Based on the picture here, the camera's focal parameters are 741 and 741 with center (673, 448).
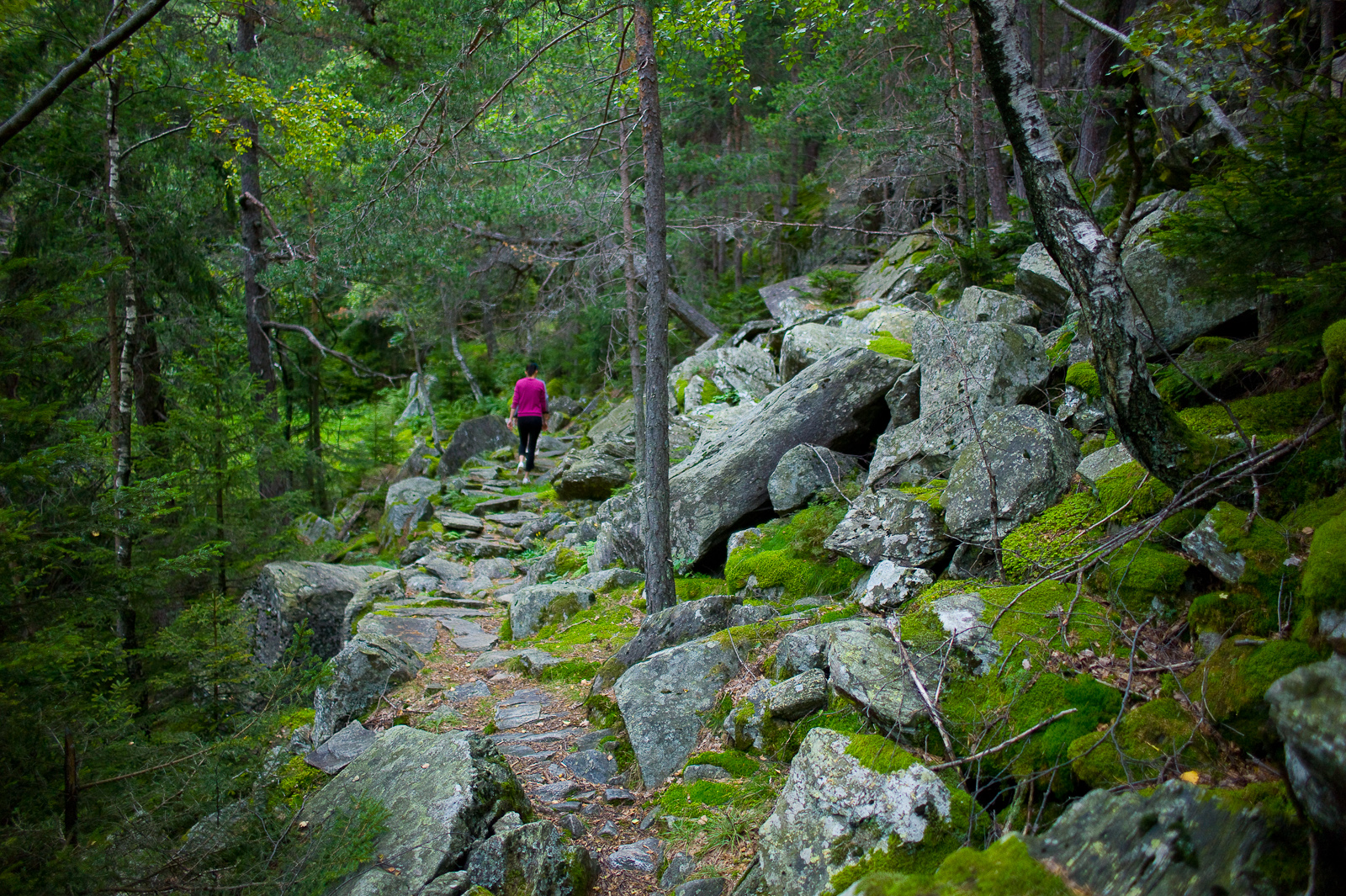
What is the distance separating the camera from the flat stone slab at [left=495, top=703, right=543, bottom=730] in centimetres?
644

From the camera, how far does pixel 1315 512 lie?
3705 mm

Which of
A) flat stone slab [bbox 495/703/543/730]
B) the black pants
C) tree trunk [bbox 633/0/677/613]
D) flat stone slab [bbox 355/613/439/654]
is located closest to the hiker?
the black pants

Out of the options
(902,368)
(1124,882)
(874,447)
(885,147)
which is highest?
(885,147)

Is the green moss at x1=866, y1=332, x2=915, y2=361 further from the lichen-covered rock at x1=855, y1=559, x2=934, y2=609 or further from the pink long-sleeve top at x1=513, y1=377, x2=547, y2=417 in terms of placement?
the pink long-sleeve top at x1=513, y1=377, x2=547, y2=417

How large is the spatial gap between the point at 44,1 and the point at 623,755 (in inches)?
362

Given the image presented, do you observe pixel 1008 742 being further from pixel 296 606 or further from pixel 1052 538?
pixel 296 606

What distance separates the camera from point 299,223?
615 inches

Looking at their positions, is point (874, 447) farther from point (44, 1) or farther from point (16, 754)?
point (44, 1)

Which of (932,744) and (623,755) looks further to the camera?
(623,755)

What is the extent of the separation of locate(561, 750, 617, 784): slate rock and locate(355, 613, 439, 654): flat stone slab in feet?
10.2

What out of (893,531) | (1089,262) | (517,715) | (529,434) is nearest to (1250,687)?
(1089,262)

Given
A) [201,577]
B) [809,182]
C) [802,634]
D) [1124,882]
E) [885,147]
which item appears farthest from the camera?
[809,182]

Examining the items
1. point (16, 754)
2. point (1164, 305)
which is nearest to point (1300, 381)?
point (1164, 305)

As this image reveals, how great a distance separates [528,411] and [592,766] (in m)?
12.0
